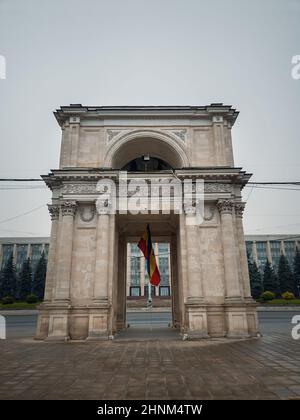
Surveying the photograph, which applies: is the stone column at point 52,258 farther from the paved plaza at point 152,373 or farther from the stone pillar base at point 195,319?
the stone pillar base at point 195,319

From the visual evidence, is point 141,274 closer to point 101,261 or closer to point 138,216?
point 138,216

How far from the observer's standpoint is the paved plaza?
6.62m

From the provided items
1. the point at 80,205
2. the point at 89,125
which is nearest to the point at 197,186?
the point at 80,205

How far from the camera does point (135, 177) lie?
20406 mm

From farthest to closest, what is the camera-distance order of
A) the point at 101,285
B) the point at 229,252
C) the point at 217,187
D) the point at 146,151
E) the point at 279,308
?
the point at 279,308 → the point at 146,151 → the point at 217,187 → the point at 229,252 → the point at 101,285

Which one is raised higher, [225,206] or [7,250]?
[7,250]

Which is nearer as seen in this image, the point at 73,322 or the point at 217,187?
the point at 73,322

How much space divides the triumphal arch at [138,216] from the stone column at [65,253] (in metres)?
0.06

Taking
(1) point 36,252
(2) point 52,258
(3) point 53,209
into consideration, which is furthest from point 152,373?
(1) point 36,252

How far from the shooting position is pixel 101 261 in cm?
1870

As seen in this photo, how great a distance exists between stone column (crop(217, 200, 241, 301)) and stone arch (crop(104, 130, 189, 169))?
166 inches

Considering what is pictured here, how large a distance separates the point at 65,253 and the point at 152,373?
38.7ft
